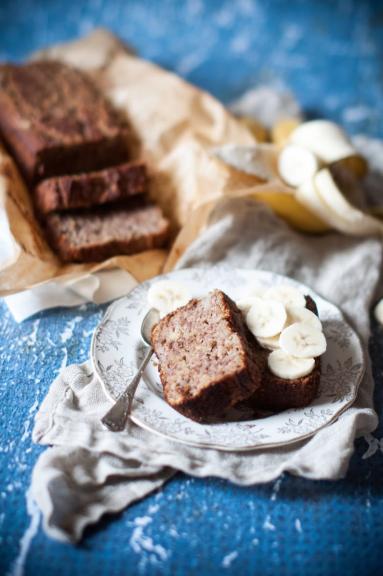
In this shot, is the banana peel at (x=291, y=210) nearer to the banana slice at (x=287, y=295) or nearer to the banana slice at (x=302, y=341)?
the banana slice at (x=287, y=295)

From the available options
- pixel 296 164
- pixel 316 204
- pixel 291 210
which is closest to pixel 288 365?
pixel 316 204

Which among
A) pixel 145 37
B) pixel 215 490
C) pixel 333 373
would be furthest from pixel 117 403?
pixel 145 37

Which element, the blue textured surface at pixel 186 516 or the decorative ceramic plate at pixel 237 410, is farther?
the decorative ceramic plate at pixel 237 410

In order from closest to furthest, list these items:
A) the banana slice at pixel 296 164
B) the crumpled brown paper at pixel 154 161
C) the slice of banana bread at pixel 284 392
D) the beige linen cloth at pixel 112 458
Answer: the beige linen cloth at pixel 112 458 → the slice of banana bread at pixel 284 392 → the crumpled brown paper at pixel 154 161 → the banana slice at pixel 296 164

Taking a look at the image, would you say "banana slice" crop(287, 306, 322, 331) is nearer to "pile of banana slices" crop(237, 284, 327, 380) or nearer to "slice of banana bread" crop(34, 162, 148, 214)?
"pile of banana slices" crop(237, 284, 327, 380)

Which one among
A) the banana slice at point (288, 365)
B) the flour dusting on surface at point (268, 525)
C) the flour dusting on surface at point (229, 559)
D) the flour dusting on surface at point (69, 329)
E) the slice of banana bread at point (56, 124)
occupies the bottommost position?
the flour dusting on surface at point (268, 525)

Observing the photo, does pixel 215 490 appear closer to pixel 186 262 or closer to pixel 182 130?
pixel 186 262

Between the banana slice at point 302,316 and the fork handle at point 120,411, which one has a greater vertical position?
the fork handle at point 120,411

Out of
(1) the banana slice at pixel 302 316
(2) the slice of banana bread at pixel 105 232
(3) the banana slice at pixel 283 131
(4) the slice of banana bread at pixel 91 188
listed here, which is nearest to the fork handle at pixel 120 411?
(1) the banana slice at pixel 302 316
